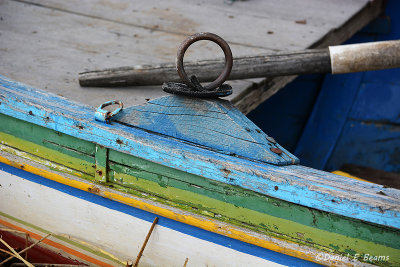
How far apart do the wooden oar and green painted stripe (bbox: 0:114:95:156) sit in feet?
1.65

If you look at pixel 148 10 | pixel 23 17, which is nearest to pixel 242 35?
pixel 148 10

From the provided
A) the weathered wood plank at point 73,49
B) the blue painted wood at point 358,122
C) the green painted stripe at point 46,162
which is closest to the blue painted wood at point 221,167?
the green painted stripe at point 46,162

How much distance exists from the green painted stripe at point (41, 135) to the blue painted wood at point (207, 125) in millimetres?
155

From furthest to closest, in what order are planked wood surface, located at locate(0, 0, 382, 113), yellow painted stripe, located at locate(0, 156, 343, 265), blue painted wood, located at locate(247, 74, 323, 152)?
blue painted wood, located at locate(247, 74, 323, 152)
planked wood surface, located at locate(0, 0, 382, 113)
yellow painted stripe, located at locate(0, 156, 343, 265)

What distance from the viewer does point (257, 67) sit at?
220 centimetres

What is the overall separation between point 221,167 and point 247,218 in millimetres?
175

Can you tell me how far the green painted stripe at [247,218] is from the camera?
1.35 m

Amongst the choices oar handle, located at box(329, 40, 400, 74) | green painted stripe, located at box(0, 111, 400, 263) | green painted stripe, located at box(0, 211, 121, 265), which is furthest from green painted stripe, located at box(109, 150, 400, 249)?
oar handle, located at box(329, 40, 400, 74)

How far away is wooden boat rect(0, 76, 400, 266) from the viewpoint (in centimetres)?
136

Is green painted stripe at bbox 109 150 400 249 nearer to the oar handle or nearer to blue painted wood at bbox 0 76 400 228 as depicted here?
blue painted wood at bbox 0 76 400 228

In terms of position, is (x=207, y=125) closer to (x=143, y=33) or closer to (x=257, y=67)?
(x=257, y=67)

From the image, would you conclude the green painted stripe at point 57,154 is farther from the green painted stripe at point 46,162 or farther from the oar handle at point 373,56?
the oar handle at point 373,56

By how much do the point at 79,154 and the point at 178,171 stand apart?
14.7 inches

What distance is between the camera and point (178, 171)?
5.01 feet
